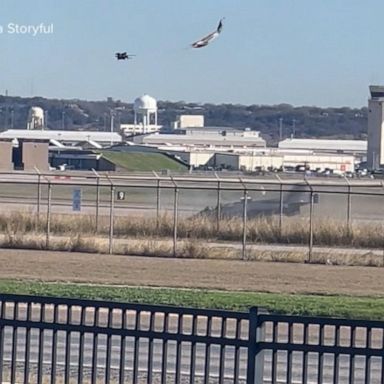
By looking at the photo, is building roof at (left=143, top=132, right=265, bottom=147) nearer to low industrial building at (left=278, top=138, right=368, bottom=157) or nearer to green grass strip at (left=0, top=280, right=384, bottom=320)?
low industrial building at (left=278, top=138, right=368, bottom=157)

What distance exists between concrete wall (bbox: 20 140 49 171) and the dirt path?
55.7 m

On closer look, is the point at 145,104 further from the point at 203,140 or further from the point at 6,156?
the point at 6,156

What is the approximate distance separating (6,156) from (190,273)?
57.4 metres

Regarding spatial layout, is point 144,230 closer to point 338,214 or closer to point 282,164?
point 338,214

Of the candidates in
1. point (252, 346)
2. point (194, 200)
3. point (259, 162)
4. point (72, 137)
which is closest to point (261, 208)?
point (194, 200)

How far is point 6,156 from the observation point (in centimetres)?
8512

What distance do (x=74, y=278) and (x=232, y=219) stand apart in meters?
14.6

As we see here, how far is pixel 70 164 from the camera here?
3917 inches

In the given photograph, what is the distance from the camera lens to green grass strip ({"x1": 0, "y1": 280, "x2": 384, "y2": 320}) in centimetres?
2072

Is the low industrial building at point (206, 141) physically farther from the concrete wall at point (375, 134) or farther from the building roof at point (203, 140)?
the concrete wall at point (375, 134)

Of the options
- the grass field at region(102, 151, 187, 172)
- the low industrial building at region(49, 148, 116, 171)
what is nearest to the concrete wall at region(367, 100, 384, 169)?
the grass field at region(102, 151, 187, 172)

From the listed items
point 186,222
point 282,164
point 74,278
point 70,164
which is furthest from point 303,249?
point 282,164

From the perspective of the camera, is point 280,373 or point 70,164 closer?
point 280,373

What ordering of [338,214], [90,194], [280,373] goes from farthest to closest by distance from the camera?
[90,194], [338,214], [280,373]
